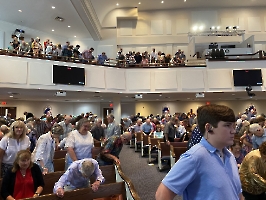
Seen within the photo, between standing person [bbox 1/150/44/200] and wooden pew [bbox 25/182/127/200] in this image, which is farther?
standing person [bbox 1/150/44/200]

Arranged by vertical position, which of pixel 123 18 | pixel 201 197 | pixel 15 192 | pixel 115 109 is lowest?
pixel 15 192

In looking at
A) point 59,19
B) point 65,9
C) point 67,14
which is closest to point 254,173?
point 65,9

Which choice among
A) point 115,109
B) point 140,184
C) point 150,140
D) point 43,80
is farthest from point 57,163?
point 115,109

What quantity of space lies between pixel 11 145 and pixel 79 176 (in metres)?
1.41

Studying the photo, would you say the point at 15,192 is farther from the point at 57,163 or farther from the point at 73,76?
the point at 73,76

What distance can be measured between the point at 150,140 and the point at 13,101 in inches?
534

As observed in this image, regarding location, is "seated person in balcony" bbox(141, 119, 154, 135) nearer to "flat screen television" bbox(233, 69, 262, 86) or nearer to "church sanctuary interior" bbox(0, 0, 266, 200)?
"church sanctuary interior" bbox(0, 0, 266, 200)

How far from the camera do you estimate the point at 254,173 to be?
3055 millimetres

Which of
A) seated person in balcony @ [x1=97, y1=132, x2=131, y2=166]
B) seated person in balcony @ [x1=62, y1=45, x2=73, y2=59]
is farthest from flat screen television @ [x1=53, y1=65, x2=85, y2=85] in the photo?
seated person in balcony @ [x1=97, y1=132, x2=131, y2=166]

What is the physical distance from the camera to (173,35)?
20531mm

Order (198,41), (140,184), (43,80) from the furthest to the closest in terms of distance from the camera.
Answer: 1. (198,41)
2. (43,80)
3. (140,184)

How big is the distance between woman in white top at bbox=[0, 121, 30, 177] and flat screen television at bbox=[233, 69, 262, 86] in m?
12.4

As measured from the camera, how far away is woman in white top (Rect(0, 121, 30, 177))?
361cm

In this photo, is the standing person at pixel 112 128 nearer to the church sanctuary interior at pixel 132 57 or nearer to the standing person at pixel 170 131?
the church sanctuary interior at pixel 132 57
